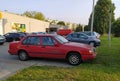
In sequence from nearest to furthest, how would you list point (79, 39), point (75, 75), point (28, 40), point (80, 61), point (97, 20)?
point (75, 75)
point (80, 61)
point (28, 40)
point (79, 39)
point (97, 20)

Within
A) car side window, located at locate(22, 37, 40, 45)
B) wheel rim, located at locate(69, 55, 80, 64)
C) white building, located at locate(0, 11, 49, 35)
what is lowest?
wheel rim, located at locate(69, 55, 80, 64)

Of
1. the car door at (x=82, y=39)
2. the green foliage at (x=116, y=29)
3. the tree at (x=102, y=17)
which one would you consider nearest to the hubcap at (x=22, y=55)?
the car door at (x=82, y=39)

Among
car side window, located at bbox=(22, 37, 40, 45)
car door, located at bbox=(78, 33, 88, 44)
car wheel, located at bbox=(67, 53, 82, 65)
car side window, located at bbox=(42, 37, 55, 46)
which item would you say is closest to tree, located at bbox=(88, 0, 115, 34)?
car door, located at bbox=(78, 33, 88, 44)

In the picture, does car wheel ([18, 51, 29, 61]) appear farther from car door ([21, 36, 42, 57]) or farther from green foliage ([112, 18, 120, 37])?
green foliage ([112, 18, 120, 37])

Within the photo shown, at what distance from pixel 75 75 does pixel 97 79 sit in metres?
0.90

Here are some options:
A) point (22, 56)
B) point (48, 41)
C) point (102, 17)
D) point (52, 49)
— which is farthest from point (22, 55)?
point (102, 17)

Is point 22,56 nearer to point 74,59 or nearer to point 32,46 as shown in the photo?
point 32,46

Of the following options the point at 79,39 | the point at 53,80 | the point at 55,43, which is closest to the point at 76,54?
the point at 55,43

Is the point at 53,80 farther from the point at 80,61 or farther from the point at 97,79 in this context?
the point at 80,61

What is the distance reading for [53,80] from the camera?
25.2ft

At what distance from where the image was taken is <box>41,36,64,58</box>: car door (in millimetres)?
11266

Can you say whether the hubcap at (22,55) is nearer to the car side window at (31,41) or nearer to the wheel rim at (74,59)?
the car side window at (31,41)

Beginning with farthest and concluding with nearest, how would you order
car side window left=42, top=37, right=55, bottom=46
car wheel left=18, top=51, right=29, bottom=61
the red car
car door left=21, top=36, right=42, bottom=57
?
car wheel left=18, top=51, right=29, bottom=61, car door left=21, top=36, right=42, bottom=57, car side window left=42, top=37, right=55, bottom=46, the red car

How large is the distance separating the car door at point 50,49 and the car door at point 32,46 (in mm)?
309
